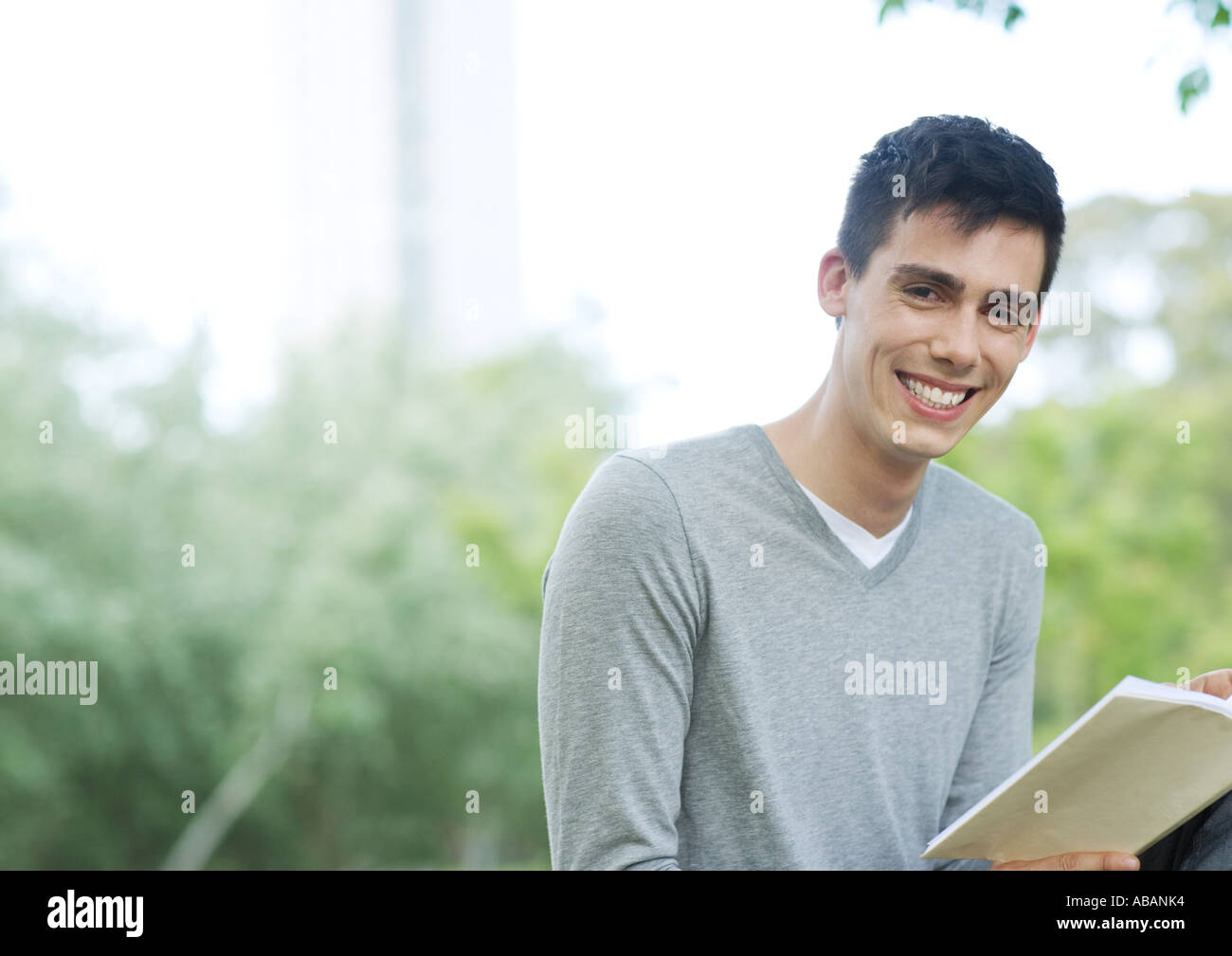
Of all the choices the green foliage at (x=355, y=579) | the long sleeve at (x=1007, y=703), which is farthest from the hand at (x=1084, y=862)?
the green foliage at (x=355, y=579)

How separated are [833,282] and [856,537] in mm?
344

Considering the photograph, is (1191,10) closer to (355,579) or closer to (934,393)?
(934,393)

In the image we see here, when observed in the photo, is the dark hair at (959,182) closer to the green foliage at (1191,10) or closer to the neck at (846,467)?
the neck at (846,467)

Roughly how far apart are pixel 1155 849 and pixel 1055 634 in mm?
7331

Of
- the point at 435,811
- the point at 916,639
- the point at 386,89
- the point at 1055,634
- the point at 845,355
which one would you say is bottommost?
the point at 435,811

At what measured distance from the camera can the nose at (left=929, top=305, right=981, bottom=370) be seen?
57.0 inches

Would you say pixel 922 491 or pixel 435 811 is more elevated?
pixel 922 491

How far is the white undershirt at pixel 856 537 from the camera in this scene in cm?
155

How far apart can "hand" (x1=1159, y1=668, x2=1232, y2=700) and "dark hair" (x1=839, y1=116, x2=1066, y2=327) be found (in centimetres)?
52

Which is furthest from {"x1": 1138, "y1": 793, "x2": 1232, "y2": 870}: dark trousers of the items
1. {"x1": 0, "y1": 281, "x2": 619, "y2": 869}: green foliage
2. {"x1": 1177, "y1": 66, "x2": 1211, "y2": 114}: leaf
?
{"x1": 0, "y1": 281, "x2": 619, "y2": 869}: green foliage

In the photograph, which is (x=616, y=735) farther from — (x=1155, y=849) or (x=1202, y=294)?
(x=1202, y=294)

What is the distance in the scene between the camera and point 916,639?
1.58m

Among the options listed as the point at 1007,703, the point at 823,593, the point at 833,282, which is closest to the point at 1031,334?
the point at 833,282
